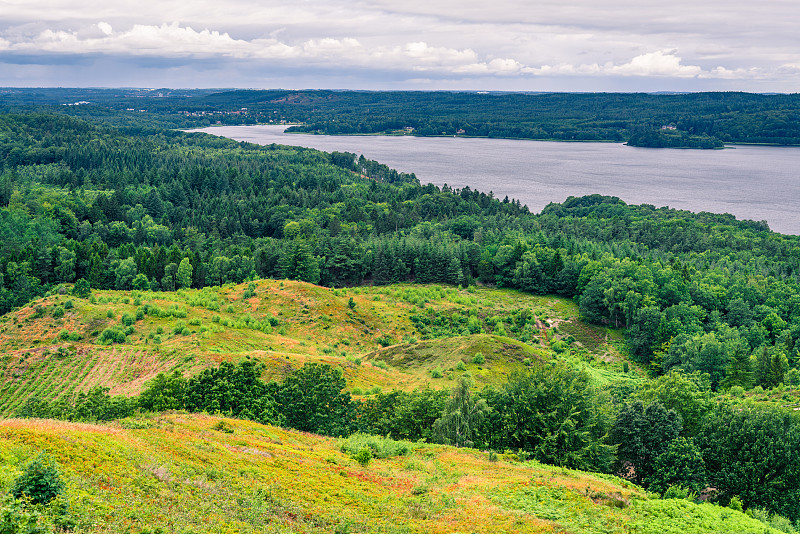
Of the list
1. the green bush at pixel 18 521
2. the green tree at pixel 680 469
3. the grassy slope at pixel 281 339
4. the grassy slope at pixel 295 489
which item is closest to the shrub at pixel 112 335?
the grassy slope at pixel 281 339

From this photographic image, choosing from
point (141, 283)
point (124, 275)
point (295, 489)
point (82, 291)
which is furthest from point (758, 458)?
point (124, 275)

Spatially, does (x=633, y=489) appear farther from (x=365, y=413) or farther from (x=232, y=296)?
(x=232, y=296)

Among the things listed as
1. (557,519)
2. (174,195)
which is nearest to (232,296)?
(557,519)

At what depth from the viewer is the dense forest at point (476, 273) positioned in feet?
112

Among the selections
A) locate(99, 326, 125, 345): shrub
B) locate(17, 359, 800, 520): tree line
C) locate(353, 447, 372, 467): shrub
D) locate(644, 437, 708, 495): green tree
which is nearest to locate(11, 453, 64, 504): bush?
locate(353, 447, 372, 467): shrub

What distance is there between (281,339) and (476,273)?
5403 centimetres

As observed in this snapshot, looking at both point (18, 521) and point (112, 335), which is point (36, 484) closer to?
point (18, 521)

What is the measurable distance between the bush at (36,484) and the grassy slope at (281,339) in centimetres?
2901

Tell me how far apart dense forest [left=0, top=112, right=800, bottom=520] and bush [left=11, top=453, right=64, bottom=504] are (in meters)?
18.8

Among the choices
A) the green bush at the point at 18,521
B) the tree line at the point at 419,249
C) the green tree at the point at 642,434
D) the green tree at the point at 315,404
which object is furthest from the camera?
the tree line at the point at 419,249

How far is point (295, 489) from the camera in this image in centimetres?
2155

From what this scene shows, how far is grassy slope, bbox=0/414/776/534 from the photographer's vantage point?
17422 mm

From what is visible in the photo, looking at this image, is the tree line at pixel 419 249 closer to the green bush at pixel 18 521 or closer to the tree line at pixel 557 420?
the tree line at pixel 557 420

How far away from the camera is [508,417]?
1395 inches
